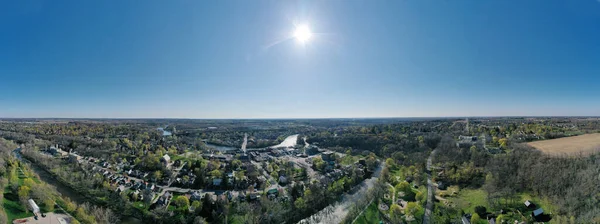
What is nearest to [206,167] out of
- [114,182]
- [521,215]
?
[114,182]

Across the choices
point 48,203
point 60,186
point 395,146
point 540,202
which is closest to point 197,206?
point 48,203

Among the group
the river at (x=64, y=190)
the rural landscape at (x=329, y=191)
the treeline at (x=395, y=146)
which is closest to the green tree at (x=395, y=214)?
the rural landscape at (x=329, y=191)

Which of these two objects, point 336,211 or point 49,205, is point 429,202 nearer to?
point 336,211

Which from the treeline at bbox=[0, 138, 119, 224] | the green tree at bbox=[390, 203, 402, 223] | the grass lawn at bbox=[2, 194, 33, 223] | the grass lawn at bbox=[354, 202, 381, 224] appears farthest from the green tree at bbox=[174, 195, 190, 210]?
the green tree at bbox=[390, 203, 402, 223]

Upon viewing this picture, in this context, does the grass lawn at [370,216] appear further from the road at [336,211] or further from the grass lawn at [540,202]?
the grass lawn at [540,202]

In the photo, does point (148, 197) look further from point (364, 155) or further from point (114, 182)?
point (364, 155)

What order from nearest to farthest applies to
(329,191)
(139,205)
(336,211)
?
(139,205)
(336,211)
(329,191)
